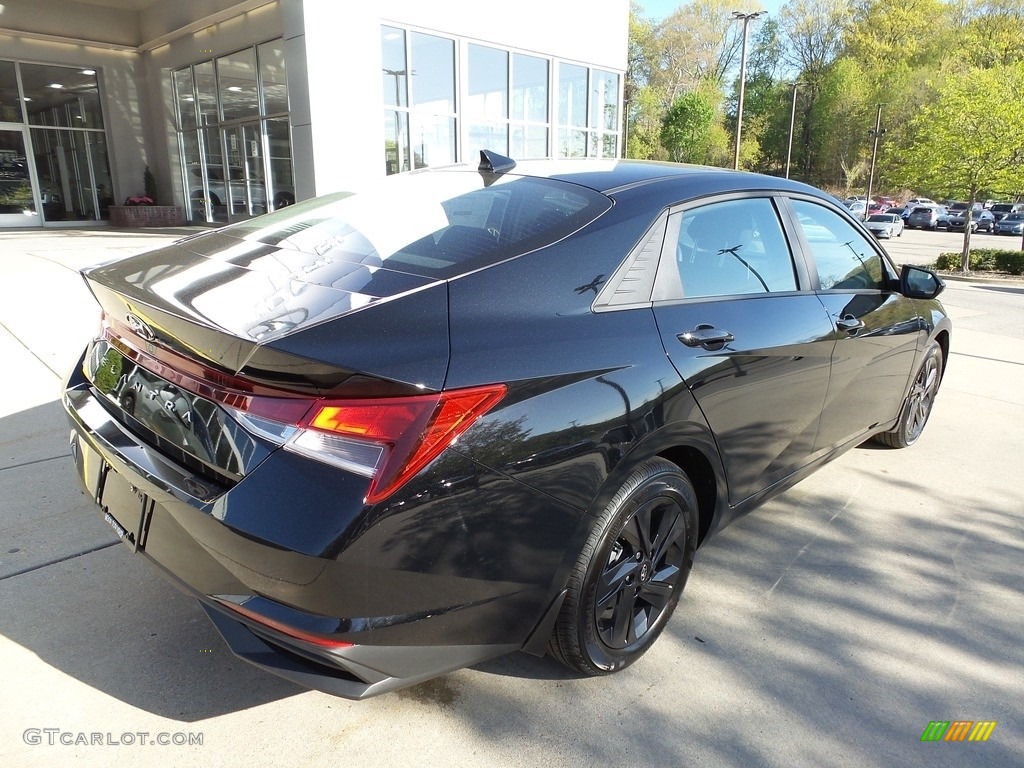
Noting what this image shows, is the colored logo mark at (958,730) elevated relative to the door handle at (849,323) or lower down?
lower down

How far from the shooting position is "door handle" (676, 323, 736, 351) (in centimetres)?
243

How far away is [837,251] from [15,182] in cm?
2275

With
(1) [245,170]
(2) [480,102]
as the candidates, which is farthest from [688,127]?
(1) [245,170]

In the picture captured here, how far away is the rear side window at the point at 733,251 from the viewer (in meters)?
2.61

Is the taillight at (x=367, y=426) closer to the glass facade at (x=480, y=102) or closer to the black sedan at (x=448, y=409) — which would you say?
the black sedan at (x=448, y=409)

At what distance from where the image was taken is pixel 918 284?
3883 millimetres

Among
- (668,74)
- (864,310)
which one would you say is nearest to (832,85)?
(668,74)

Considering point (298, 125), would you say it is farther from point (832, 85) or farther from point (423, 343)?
point (832, 85)

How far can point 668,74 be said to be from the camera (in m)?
71.4

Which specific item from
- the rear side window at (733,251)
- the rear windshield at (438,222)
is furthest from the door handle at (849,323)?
the rear windshield at (438,222)

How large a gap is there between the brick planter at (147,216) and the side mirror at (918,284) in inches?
787

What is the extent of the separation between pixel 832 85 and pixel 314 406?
74.4 meters

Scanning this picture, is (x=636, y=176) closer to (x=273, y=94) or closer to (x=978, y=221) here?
(x=273, y=94)

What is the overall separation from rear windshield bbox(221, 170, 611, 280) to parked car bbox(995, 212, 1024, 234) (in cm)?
4975
